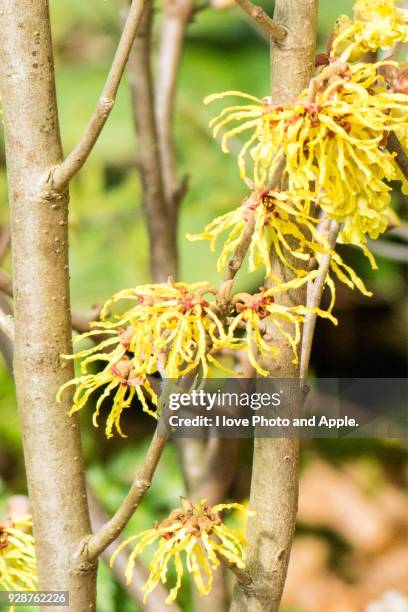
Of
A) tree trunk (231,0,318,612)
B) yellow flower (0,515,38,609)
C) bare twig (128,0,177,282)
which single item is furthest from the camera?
bare twig (128,0,177,282)

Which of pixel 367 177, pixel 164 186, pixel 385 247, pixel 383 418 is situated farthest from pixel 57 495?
pixel 383 418

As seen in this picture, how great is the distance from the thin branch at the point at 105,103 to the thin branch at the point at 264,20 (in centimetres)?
7

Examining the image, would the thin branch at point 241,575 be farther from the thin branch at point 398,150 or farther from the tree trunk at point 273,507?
the thin branch at point 398,150

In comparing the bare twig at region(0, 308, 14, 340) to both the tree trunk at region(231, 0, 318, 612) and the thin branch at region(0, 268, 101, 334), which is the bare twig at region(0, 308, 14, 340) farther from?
the tree trunk at region(231, 0, 318, 612)

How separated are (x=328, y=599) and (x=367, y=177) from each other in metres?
1.84

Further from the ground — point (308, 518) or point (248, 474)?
point (248, 474)

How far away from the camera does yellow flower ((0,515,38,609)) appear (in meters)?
0.77

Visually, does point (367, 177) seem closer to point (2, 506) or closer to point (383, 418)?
point (2, 506)

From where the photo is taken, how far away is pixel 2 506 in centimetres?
137

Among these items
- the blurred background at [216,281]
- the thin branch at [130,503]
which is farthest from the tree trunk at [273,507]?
the blurred background at [216,281]

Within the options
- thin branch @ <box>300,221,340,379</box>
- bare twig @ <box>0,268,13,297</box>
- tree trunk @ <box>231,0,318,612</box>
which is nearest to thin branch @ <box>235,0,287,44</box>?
tree trunk @ <box>231,0,318,612</box>

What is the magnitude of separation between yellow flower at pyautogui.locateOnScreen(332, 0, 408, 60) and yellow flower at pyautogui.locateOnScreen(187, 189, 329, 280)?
104 mm

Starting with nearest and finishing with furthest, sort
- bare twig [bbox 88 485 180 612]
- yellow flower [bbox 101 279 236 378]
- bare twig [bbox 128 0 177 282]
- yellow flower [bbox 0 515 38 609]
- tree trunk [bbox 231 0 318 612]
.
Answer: yellow flower [bbox 101 279 236 378], tree trunk [bbox 231 0 318 612], yellow flower [bbox 0 515 38 609], bare twig [bbox 88 485 180 612], bare twig [bbox 128 0 177 282]

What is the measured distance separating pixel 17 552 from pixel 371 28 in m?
0.53
